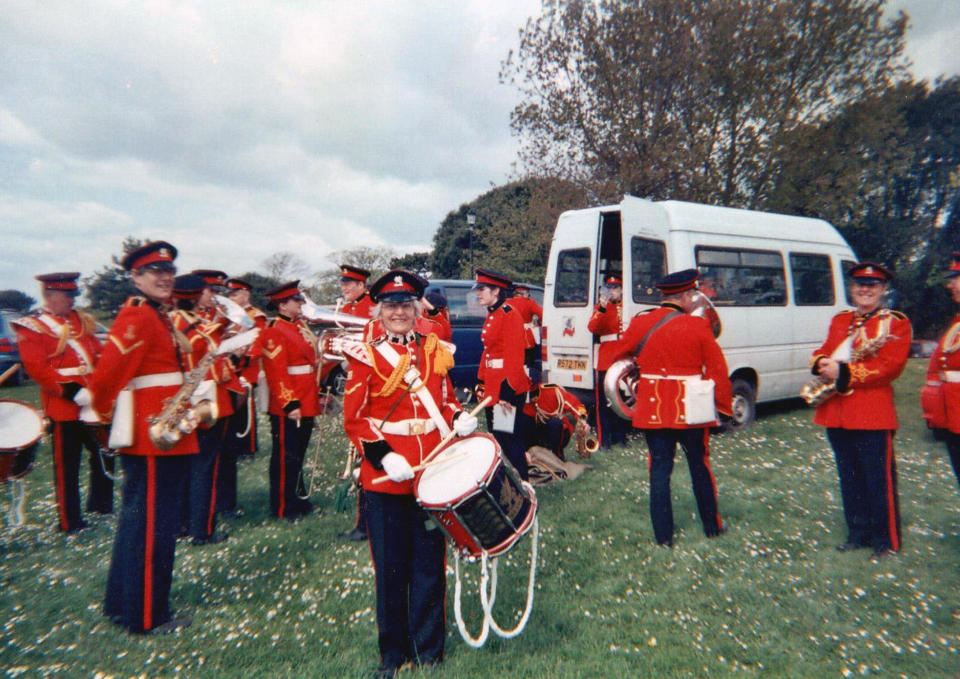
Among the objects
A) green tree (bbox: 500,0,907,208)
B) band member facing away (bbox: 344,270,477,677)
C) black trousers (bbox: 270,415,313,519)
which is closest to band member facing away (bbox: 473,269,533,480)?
black trousers (bbox: 270,415,313,519)

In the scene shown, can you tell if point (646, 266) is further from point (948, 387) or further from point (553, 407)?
point (948, 387)

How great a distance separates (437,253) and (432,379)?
35.4 metres

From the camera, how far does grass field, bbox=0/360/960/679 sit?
318 cm

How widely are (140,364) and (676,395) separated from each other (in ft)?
11.8

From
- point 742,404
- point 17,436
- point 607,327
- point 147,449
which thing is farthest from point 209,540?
point 742,404

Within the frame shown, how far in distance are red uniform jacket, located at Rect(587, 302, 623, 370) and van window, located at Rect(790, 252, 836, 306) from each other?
327cm

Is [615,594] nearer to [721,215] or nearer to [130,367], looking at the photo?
[130,367]

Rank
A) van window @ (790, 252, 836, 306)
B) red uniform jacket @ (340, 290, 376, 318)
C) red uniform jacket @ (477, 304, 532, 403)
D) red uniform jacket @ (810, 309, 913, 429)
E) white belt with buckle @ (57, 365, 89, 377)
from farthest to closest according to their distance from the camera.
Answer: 1. van window @ (790, 252, 836, 306)
2. red uniform jacket @ (340, 290, 376, 318)
3. red uniform jacket @ (477, 304, 532, 403)
4. white belt with buckle @ (57, 365, 89, 377)
5. red uniform jacket @ (810, 309, 913, 429)

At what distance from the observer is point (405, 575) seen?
9.95 feet

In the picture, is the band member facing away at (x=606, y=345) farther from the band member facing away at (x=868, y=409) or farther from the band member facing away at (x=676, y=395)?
the band member facing away at (x=868, y=409)

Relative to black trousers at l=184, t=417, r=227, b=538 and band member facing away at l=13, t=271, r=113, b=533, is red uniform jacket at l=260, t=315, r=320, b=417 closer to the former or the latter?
black trousers at l=184, t=417, r=227, b=538

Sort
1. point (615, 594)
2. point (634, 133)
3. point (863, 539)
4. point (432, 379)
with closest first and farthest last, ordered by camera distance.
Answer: point (432, 379), point (615, 594), point (863, 539), point (634, 133)

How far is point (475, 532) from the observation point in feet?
9.16

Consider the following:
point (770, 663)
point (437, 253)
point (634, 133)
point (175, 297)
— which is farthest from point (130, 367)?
point (437, 253)
